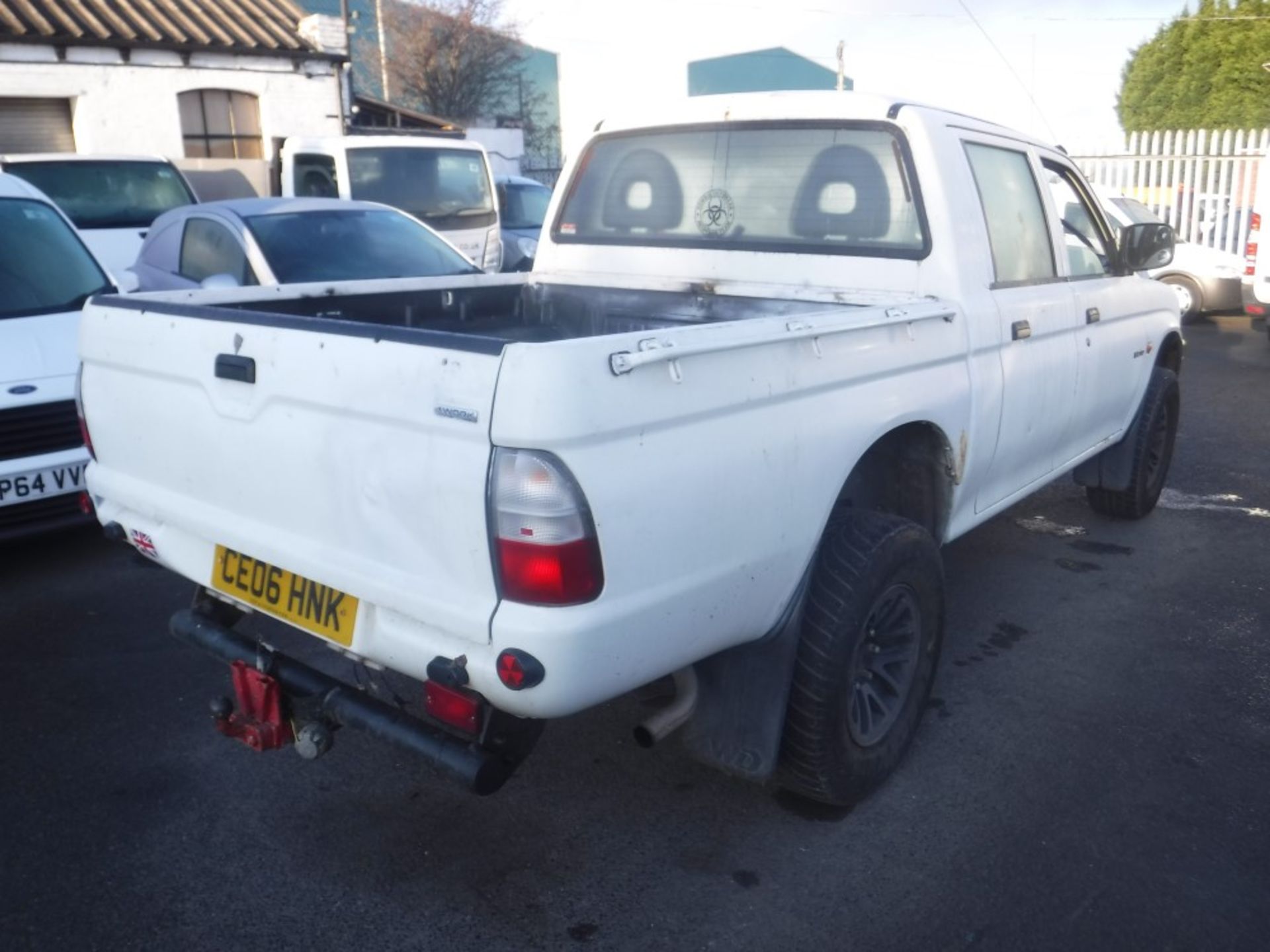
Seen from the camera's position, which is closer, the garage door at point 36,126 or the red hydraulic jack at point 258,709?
the red hydraulic jack at point 258,709

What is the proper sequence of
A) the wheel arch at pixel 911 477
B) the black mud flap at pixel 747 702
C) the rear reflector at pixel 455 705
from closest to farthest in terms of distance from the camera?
the rear reflector at pixel 455 705, the black mud flap at pixel 747 702, the wheel arch at pixel 911 477

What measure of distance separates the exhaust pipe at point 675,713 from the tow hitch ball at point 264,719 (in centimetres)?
81

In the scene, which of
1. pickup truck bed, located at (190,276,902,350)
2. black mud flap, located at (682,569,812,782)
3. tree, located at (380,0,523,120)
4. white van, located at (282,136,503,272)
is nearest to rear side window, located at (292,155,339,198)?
white van, located at (282,136,503,272)

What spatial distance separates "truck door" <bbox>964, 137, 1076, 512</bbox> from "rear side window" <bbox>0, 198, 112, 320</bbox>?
4.49 meters

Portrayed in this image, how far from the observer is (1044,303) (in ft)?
14.0

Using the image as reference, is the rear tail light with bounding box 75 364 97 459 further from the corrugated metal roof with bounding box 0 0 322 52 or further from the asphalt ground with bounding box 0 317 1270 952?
the corrugated metal roof with bounding box 0 0 322 52

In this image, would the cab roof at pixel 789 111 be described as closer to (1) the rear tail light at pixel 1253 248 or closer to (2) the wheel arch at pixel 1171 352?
(2) the wheel arch at pixel 1171 352

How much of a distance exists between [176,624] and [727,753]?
1643 mm

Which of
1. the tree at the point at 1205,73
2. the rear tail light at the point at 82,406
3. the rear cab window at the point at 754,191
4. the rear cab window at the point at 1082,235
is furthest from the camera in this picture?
the tree at the point at 1205,73

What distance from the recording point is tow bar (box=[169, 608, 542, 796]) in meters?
2.63

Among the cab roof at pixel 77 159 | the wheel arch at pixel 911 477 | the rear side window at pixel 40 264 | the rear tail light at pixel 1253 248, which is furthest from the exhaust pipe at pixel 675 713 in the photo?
the rear tail light at pixel 1253 248

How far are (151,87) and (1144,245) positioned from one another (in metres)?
14.7

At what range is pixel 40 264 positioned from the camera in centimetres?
613

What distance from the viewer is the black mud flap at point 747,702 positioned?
3012mm
